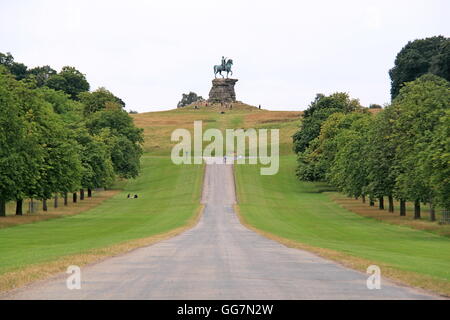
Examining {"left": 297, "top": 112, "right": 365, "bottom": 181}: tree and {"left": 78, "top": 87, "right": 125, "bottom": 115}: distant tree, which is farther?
{"left": 78, "top": 87, "right": 125, "bottom": 115}: distant tree

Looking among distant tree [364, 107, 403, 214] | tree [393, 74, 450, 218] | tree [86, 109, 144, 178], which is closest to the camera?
→ tree [393, 74, 450, 218]

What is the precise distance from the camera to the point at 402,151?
70375mm

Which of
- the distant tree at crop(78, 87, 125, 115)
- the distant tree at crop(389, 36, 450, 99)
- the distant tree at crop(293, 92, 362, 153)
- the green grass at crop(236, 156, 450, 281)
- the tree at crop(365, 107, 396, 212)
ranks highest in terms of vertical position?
the distant tree at crop(389, 36, 450, 99)

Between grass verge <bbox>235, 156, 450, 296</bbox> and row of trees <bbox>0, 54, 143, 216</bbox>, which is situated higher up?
row of trees <bbox>0, 54, 143, 216</bbox>

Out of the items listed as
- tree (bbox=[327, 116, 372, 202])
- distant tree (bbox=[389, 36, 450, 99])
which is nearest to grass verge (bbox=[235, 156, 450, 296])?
tree (bbox=[327, 116, 372, 202])

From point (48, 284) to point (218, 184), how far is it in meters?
96.5

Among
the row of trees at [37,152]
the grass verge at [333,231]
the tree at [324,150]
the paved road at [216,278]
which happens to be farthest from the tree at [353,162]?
the paved road at [216,278]

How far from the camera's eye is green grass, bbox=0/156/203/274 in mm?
38125

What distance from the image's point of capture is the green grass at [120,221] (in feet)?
125

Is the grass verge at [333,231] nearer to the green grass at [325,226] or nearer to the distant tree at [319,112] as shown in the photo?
the green grass at [325,226]

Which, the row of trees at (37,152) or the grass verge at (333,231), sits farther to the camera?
the row of trees at (37,152)

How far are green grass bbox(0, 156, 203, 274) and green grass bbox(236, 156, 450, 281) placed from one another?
24.8 ft

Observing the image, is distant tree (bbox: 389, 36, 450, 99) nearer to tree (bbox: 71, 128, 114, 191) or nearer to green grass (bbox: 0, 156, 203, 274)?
green grass (bbox: 0, 156, 203, 274)
